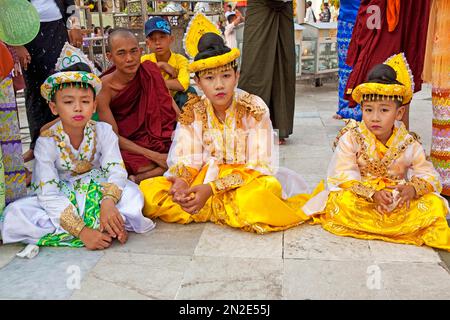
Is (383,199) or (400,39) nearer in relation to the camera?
(383,199)

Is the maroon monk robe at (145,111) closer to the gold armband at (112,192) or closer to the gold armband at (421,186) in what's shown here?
the gold armband at (112,192)

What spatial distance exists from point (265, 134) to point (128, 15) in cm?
529

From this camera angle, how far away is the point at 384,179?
2.59 meters

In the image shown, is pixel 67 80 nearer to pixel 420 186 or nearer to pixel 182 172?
pixel 182 172

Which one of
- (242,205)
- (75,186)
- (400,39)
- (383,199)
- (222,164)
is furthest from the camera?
(400,39)

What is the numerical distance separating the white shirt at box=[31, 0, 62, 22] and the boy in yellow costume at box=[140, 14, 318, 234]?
59.0 inches

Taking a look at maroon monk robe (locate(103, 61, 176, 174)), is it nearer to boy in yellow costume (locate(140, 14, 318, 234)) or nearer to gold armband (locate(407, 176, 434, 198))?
boy in yellow costume (locate(140, 14, 318, 234))

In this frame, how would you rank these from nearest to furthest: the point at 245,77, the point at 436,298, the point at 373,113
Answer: the point at 436,298 → the point at 373,113 → the point at 245,77

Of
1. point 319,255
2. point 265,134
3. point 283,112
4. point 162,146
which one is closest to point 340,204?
point 319,255

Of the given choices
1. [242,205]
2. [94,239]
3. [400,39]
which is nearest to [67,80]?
[94,239]

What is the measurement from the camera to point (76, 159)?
9.13ft

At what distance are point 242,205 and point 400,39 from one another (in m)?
1.87

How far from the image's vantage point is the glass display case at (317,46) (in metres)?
7.78

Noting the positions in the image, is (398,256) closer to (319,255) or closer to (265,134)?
(319,255)
